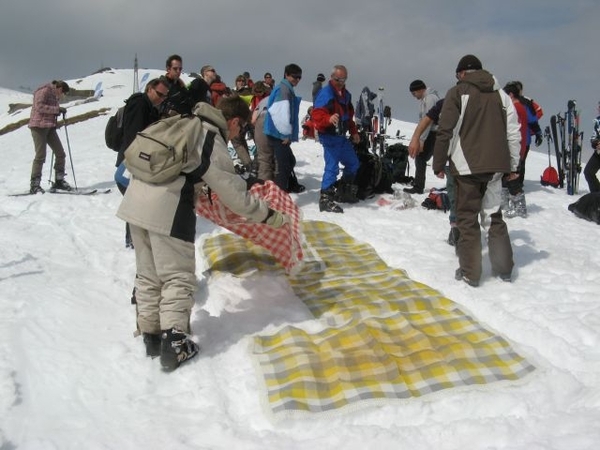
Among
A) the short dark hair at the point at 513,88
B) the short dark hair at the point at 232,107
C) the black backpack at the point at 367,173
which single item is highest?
the short dark hair at the point at 513,88

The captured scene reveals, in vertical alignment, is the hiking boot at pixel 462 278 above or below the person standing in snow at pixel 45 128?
below

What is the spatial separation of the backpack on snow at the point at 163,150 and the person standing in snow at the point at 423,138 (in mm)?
5551

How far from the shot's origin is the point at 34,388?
9.36 feet

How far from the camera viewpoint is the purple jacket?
7852 mm

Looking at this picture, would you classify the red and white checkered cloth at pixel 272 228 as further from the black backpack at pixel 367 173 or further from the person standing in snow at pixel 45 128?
the person standing in snow at pixel 45 128

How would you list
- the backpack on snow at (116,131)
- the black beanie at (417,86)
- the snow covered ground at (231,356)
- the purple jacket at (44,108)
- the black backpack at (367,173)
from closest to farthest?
the snow covered ground at (231,356) → the backpack on snow at (116,131) → the black backpack at (367,173) → the purple jacket at (44,108) → the black beanie at (417,86)

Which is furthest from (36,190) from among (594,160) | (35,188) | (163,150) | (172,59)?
(594,160)

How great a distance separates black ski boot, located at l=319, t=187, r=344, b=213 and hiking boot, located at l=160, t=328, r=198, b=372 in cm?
396

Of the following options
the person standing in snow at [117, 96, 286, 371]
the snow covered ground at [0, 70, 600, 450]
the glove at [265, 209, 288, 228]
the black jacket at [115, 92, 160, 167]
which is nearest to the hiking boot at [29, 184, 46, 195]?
the snow covered ground at [0, 70, 600, 450]

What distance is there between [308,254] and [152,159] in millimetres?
2392

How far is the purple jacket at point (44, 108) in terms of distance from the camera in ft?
25.8

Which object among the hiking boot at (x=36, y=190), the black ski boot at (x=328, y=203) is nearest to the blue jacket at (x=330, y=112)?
the black ski boot at (x=328, y=203)

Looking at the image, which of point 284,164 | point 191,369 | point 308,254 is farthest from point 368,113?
point 191,369

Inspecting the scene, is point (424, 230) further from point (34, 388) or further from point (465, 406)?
point (34, 388)
